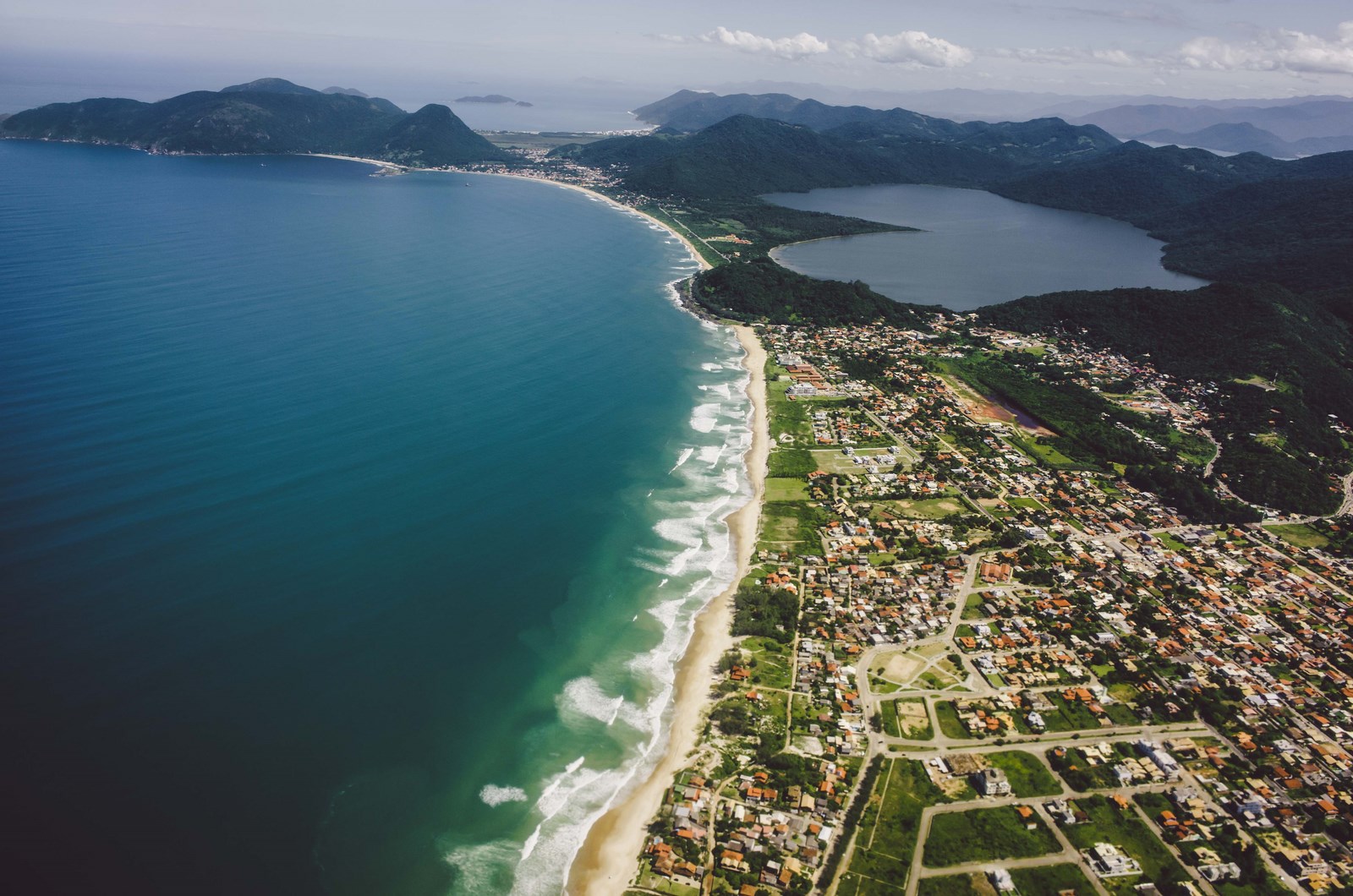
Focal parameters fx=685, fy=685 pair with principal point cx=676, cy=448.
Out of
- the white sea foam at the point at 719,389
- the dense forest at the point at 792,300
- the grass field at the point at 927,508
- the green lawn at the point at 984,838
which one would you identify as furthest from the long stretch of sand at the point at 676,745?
the dense forest at the point at 792,300

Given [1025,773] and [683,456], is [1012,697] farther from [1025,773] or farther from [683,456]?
[683,456]

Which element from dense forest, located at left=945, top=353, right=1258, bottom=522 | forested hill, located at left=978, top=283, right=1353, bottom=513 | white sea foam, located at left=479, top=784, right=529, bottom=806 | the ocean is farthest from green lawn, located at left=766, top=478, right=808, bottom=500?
forested hill, located at left=978, top=283, right=1353, bottom=513

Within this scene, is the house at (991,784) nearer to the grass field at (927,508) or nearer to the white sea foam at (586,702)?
the white sea foam at (586,702)

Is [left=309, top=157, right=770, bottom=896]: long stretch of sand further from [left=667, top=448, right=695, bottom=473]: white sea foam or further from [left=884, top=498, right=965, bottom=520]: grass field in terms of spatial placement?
[left=884, top=498, right=965, bottom=520]: grass field

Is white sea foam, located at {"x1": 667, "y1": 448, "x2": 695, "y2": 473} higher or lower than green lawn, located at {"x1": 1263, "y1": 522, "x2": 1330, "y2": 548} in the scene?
higher

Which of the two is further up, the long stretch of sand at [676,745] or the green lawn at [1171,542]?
the green lawn at [1171,542]

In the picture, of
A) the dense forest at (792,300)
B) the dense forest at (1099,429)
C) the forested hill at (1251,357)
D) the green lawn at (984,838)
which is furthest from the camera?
the dense forest at (792,300)
